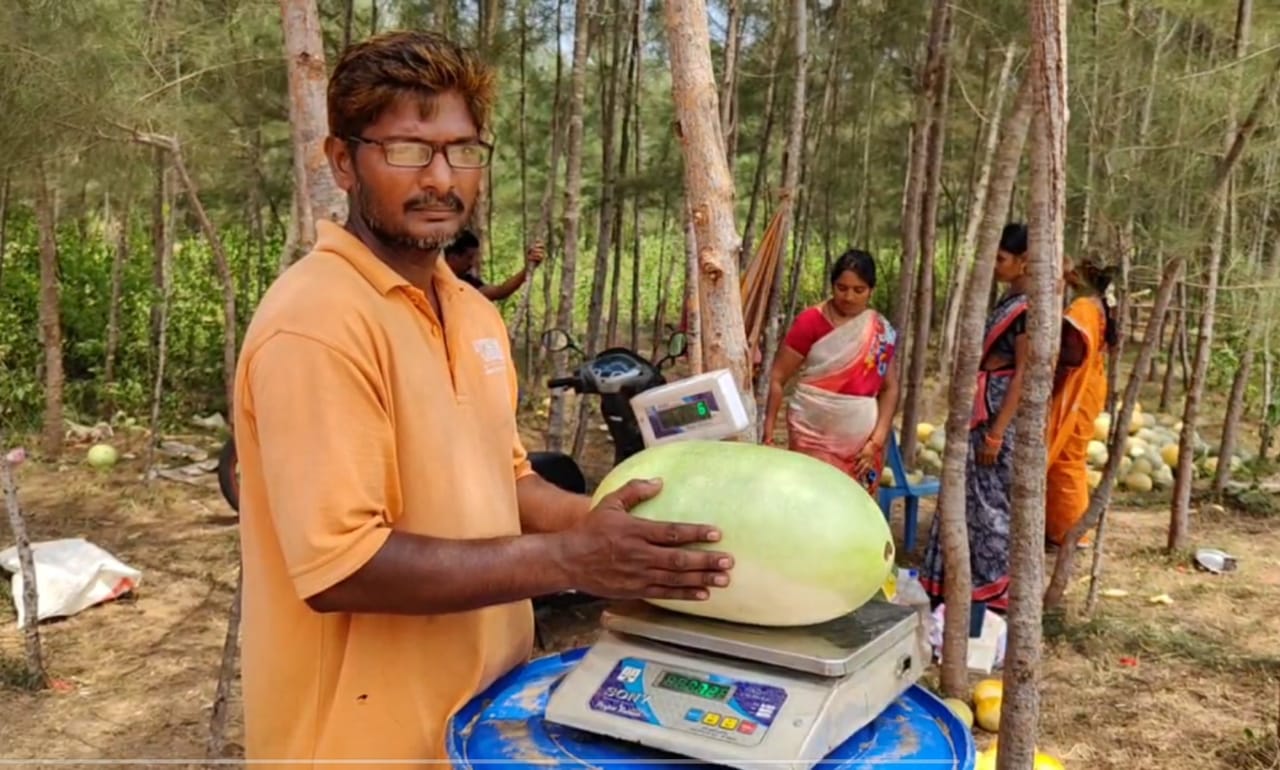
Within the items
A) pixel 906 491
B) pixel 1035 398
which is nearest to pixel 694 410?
pixel 1035 398

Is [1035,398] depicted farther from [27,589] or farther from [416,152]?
[27,589]

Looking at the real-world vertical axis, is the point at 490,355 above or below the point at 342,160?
below

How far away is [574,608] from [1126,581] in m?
2.66

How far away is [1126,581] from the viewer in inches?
196

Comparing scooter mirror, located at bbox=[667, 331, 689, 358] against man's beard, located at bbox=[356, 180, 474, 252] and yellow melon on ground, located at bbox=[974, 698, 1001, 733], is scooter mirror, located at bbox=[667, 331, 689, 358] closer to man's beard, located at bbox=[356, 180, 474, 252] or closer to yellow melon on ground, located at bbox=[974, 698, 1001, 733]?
yellow melon on ground, located at bbox=[974, 698, 1001, 733]

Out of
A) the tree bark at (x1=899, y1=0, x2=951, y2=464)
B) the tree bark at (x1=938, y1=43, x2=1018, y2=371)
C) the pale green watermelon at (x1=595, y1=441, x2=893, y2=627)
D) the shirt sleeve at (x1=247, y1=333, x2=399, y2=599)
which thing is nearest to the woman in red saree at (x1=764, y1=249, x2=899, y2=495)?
the tree bark at (x1=899, y1=0, x2=951, y2=464)

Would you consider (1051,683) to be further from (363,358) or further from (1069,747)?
(363,358)

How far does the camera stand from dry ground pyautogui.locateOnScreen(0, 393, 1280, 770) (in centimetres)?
339

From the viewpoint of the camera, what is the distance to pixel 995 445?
4320 mm

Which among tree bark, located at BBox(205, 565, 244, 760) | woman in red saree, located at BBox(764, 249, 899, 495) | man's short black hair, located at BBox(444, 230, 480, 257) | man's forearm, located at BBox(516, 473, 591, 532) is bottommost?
tree bark, located at BBox(205, 565, 244, 760)

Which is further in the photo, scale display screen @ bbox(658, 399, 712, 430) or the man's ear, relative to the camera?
scale display screen @ bbox(658, 399, 712, 430)

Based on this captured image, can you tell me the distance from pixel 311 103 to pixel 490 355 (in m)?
1.04

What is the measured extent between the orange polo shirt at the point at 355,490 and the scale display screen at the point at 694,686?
0.27 meters

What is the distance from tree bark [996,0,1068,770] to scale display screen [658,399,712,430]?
0.69m
